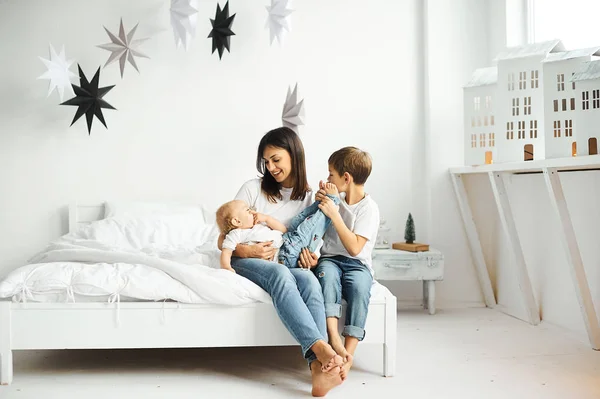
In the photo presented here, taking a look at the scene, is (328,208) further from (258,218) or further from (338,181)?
(258,218)

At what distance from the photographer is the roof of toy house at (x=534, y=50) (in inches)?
122

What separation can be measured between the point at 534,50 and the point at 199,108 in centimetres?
194

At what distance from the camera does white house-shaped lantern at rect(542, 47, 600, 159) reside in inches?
110

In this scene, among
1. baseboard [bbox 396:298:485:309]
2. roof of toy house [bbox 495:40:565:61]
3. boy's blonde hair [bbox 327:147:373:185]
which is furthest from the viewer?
baseboard [bbox 396:298:485:309]

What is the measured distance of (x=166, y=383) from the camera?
7.66 feet

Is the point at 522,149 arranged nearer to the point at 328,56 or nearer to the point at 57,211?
the point at 328,56

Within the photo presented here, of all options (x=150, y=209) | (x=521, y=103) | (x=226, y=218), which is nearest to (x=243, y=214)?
(x=226, y=218)

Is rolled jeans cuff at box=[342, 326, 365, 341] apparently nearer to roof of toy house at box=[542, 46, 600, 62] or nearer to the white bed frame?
the white bed frame

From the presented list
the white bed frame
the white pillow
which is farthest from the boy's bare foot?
the white pillow

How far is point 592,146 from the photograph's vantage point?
267 cm

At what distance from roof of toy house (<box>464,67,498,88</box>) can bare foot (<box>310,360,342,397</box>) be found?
2109mm

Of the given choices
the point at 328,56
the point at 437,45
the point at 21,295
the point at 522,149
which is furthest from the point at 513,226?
the point at 21,295

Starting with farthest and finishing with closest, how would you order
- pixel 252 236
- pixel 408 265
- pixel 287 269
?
pixel 408 265
pixel 252 236
pixel 287 269

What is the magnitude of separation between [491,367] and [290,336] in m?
0.85
